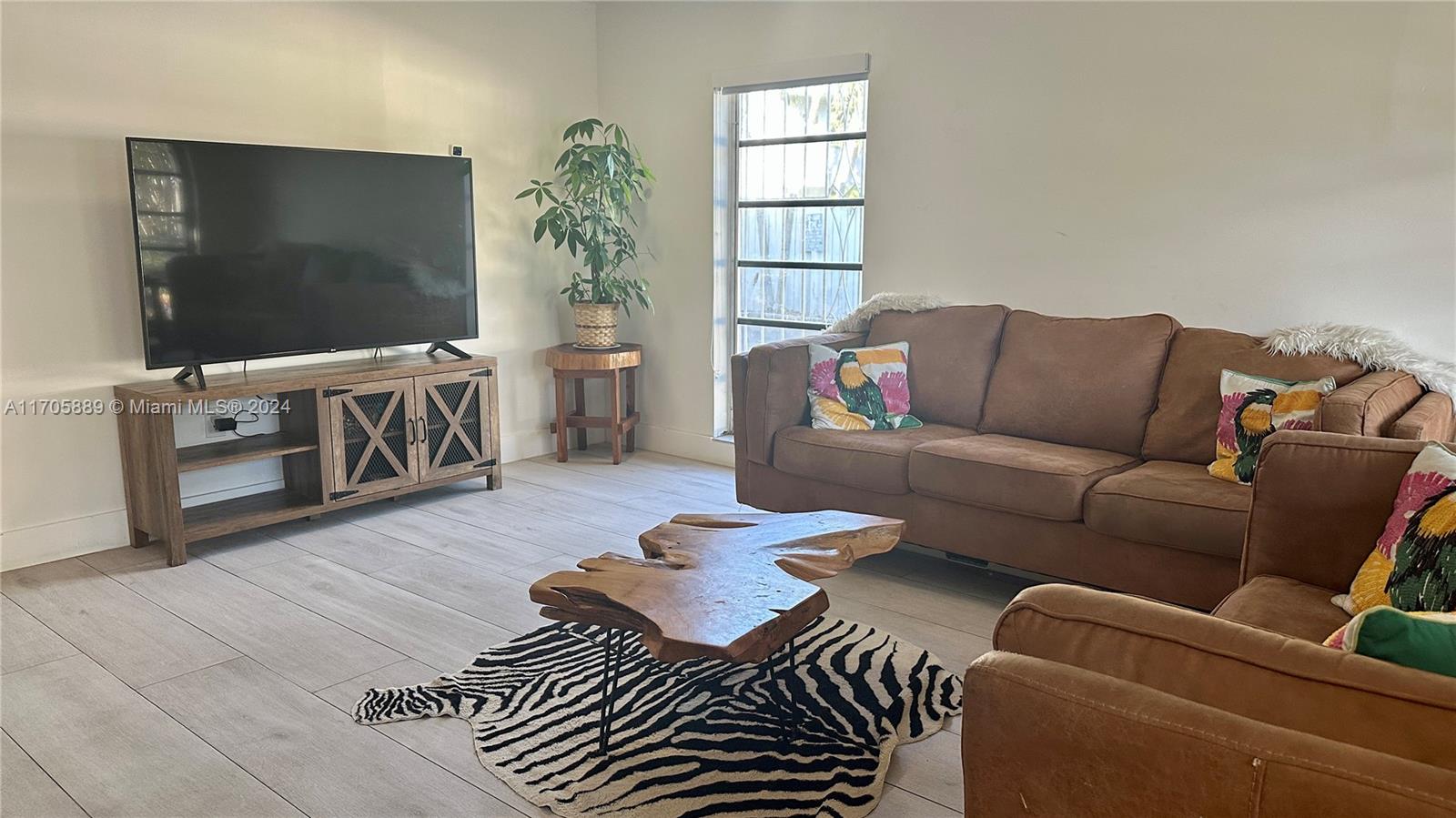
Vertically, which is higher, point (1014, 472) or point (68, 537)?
point (1014, 472)

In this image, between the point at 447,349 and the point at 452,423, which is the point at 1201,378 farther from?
the point at 447,349

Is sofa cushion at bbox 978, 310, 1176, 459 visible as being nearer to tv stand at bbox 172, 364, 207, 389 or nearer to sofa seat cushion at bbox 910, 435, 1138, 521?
sofa seat cushion at bbox 910, 435, 1138, 521

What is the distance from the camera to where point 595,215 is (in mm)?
5227

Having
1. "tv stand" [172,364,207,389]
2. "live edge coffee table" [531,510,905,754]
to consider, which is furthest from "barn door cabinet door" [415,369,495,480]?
"live edge coffee table" [531,510,905,754]

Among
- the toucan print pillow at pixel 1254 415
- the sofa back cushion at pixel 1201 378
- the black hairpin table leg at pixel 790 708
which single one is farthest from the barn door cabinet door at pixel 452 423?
the toucan print pillow at pixel 1254 415

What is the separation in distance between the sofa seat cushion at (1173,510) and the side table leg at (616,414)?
2.79m

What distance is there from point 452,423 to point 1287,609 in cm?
351

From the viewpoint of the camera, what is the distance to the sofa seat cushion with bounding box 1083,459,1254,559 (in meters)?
2.80

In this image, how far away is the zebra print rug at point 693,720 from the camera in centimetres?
219

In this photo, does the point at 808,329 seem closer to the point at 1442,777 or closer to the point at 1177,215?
the point at 1177,215

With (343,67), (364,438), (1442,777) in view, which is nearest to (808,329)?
(364,438)

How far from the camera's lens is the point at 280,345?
403cm

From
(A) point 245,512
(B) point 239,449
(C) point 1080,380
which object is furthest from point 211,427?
(C) point 1080,380

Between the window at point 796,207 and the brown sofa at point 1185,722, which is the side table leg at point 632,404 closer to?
the window at point 796,207
